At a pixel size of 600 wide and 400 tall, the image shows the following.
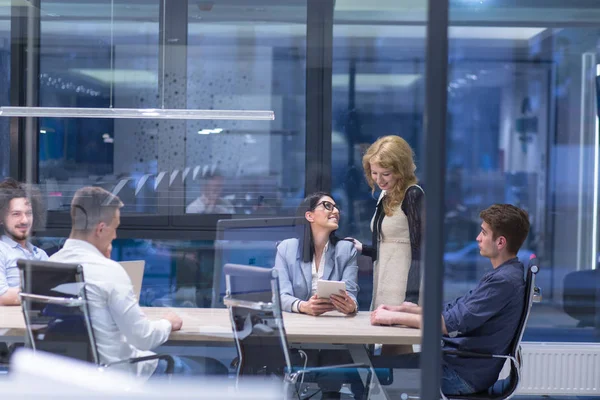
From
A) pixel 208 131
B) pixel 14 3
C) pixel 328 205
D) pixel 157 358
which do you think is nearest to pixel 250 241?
pixel 328 205

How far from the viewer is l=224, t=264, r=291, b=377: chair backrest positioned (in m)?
3.51

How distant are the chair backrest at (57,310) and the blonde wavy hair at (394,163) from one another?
65.0 inches

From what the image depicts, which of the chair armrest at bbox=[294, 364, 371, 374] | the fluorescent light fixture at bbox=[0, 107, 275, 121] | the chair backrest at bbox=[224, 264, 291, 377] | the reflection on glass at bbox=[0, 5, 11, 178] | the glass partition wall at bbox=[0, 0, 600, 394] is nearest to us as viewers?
the chair backrest at bbox=[224, 264, 291, 377]

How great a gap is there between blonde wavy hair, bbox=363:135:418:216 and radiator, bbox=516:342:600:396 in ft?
5.98

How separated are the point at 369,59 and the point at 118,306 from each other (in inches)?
153

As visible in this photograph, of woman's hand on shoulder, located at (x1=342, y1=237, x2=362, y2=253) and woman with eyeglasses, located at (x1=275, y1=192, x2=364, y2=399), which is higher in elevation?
woman's hand on shoulder, located at (x1=342, y1=237, x2=362, y2=253)

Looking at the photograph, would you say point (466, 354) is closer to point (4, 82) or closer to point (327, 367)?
point (327, 367)

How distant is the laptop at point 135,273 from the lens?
3.33 metres

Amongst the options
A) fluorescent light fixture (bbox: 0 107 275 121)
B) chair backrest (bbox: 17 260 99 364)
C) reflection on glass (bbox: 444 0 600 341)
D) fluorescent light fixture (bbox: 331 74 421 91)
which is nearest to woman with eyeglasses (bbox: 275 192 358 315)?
chair backrest (bbox: 17 260 99 364)

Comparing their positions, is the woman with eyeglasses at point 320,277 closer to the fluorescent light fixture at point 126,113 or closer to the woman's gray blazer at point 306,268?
the woman's gray blazer at point 306,268

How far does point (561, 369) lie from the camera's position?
219 inches

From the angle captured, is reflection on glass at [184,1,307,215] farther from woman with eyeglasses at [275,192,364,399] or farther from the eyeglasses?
woman with eyeglasses at [275,192,364,399]

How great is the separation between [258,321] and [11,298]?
3.40ft

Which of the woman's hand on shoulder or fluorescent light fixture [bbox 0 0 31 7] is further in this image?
fluorescent light fixture [bbox 0 0 31 7]
